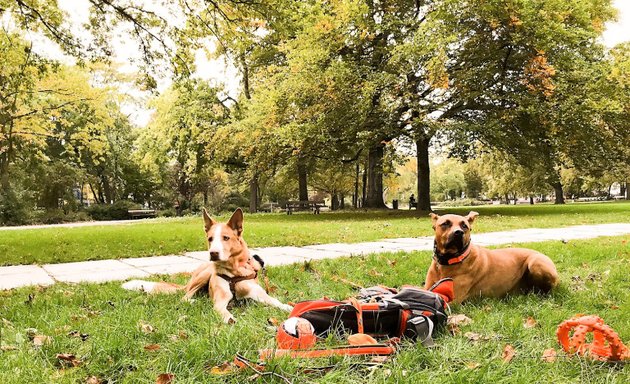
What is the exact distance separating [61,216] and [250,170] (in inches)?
508

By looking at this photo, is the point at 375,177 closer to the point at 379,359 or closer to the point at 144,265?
the point at 144,265

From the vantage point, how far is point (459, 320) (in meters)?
3.09

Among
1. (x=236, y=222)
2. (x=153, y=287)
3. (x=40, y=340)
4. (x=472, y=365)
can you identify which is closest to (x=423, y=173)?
(x=153, y=287)

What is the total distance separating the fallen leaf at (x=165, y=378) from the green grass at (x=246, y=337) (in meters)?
0.04

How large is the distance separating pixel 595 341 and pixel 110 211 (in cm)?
3113

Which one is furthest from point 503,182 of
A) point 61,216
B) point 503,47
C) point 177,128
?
point 61,216

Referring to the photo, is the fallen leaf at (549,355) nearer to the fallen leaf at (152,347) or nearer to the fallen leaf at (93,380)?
the fallen leaf at (152,347)

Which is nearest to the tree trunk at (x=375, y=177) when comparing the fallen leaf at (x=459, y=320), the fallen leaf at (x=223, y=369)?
the fallen leaf at (x=459, y=320)

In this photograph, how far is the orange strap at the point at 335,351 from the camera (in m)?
2.28

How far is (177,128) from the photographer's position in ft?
84.4

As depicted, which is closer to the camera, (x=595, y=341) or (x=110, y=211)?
(x=595, y=341)

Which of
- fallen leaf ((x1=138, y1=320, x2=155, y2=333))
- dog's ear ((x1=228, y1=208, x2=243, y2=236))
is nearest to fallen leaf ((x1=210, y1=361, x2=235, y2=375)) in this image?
fallen leaf ((x1=138, y1=320, x2=155, y2=333))

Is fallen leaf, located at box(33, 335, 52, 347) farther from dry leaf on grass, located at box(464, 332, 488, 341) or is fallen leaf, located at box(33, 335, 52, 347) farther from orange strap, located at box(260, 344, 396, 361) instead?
dry leaf on grass, located at box(464, 332, 488, 341)

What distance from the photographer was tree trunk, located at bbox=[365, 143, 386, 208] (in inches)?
886
